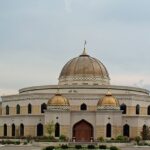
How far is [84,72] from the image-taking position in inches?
3243

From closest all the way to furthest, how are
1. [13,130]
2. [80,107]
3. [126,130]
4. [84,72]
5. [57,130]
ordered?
[57,130]
[126,130]
[80,107]
[13,130]
[84,72]

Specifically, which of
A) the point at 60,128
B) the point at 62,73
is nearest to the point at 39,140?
the point at 60,128

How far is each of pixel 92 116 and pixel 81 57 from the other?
12.6 metres

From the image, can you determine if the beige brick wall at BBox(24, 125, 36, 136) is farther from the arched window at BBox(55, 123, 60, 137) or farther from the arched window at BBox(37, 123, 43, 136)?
the arched window at BBox(55, 123, 60, 137)

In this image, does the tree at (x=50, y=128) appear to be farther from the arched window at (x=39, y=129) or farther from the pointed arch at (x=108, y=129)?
the pointed arch at (x=108, y=129)

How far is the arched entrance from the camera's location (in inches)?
2972

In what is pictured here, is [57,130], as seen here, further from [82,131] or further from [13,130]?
[13,130]

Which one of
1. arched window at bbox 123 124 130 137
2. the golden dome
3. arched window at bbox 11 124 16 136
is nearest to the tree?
the golden dome

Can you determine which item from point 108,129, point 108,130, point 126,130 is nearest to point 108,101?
point 108,129

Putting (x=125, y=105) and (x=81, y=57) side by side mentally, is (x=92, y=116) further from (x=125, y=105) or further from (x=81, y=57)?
(x=81, y=57)

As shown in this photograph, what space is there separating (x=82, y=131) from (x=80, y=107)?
11.3ft

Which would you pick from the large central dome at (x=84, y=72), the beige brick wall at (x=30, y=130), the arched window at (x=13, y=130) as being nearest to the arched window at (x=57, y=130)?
→ the beige brick wall at (x=30, y=130)

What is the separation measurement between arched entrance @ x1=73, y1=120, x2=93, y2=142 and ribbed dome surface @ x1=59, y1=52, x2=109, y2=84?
842cm

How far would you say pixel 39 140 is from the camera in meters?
68.4
